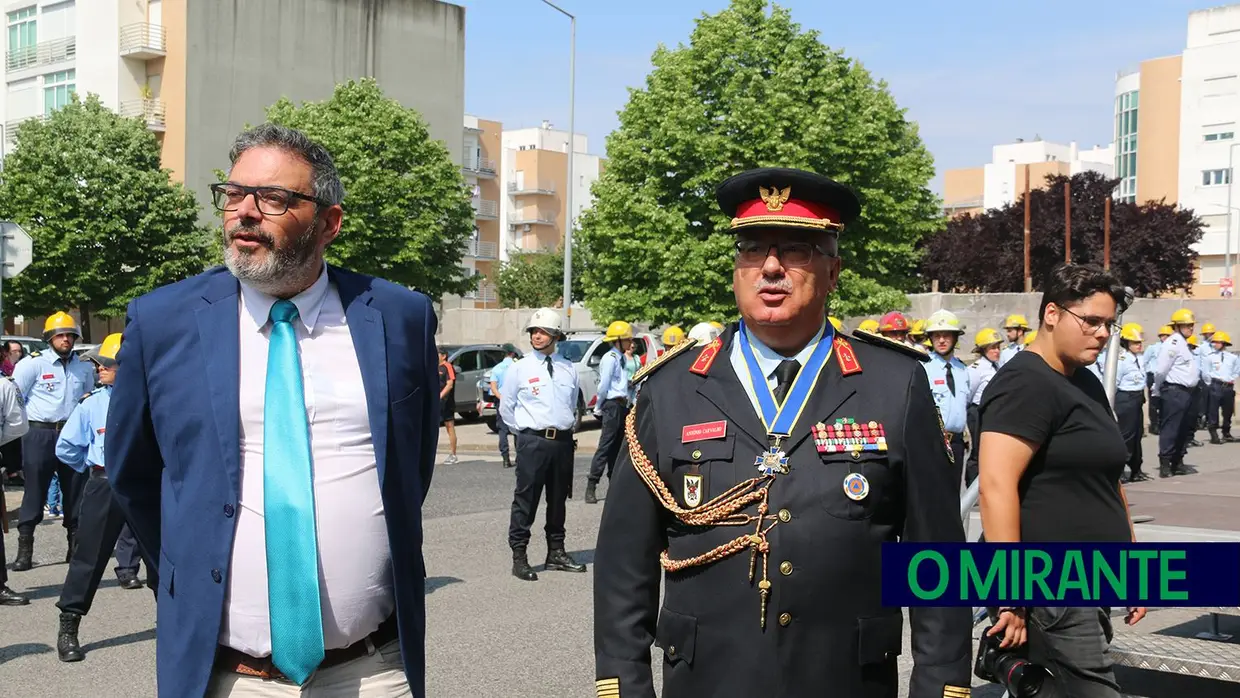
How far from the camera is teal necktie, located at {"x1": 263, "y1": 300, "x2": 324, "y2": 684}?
3.25 metres

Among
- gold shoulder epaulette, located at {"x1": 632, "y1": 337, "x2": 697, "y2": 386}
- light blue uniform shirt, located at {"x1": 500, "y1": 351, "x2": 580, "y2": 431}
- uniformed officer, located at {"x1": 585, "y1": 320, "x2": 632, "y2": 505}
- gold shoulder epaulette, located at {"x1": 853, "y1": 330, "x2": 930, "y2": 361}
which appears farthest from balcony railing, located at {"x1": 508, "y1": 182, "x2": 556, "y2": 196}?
gold shoulder epaulette, located at {"x1": 853, "y1": 330, "x2": 930, "y2": 361}

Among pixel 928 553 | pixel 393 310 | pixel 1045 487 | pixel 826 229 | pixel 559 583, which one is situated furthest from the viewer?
pixel 559 583

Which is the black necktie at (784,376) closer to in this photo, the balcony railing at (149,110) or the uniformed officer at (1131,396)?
the uniformed officer at (1131,396)

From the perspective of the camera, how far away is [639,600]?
3230 millimetres

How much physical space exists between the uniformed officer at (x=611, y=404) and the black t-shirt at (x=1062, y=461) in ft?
36.7

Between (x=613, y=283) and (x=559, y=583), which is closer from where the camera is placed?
(x=559, y=583)

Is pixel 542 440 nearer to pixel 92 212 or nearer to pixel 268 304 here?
pixel 268 304

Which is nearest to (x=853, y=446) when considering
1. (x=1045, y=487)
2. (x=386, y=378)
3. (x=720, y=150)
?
(x=386, y=378)

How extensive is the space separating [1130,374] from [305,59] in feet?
138

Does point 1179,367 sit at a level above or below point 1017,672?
above

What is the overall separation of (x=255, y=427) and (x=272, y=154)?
2.29ft

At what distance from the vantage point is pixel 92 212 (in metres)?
41.9

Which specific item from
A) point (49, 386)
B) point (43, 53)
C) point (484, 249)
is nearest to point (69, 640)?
point (49, 386)

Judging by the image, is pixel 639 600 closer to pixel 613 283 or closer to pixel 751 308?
pixel 751 308
